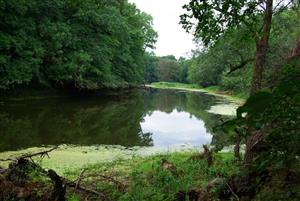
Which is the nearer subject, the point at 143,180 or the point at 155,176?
the point at 143,180

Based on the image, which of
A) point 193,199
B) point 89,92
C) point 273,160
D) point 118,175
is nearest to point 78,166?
point 118,175

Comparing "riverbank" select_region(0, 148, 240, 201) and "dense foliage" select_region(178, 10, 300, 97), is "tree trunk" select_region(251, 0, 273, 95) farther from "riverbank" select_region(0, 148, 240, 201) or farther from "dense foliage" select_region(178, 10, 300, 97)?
"riverbank" select_region(0, 148, 240, 201)

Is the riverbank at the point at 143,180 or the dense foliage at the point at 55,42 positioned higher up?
the dense foliage at the point at 55,42

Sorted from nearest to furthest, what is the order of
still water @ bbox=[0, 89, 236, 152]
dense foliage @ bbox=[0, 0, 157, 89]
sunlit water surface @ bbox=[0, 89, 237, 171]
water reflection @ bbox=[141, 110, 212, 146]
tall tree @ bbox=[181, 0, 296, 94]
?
tall tree @ bbox=[181, 0, 296, 94] → sunlit water surface @ bbox=[0, 89, 237, 171] → still water @ bbox=[0, 89, 236, 152] → water reflection @ bbox=[141, 110, 212, 146] → dense foliage @ bbox=[0, 0, 157, 89]

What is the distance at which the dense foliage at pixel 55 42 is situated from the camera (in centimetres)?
2420

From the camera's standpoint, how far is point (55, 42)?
27266mm

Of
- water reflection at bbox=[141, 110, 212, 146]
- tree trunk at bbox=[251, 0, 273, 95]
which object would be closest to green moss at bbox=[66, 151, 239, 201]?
tree trunk at bbox=[251, 0, 273, 95]

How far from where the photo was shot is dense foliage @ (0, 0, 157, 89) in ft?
79.4

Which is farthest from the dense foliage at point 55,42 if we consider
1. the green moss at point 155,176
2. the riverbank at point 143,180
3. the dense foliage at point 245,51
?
the riverbank at point 143,180

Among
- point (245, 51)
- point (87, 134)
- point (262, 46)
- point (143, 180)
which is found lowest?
point (87, 134)

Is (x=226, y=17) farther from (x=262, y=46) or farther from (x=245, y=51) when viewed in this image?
(x=245, y=51)

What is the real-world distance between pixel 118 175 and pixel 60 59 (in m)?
22.3

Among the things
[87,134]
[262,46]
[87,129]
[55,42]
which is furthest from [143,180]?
[55,42]

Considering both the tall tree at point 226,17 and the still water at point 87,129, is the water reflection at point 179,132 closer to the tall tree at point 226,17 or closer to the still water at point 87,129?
the still water at point 87,129
